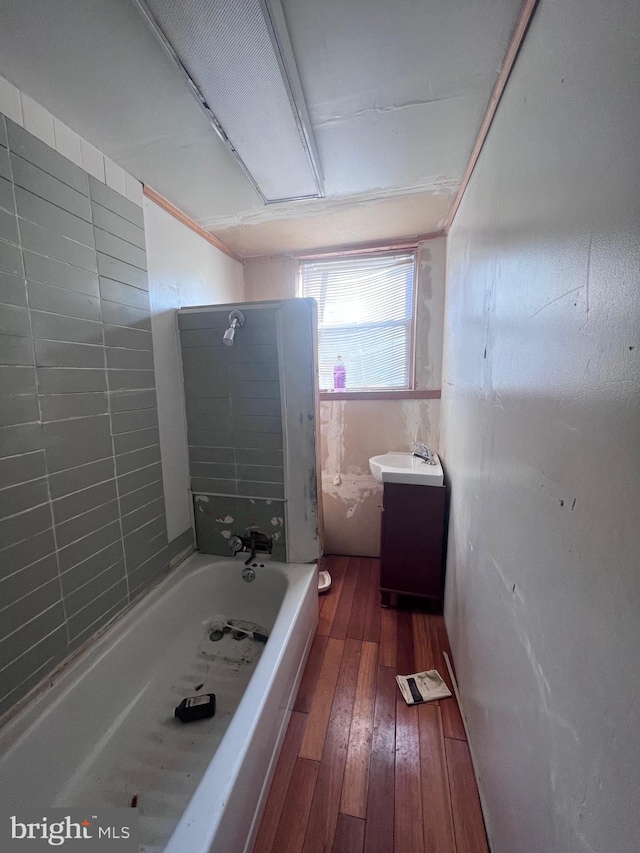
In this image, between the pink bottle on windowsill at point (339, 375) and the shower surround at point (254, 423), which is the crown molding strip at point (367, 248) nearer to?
the pink bottle on windowsill at point (339, 375)

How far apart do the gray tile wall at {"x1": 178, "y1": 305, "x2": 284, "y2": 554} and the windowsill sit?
745 millimetres

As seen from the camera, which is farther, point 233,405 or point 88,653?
point 233,405

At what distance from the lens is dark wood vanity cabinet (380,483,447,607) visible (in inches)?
68.5

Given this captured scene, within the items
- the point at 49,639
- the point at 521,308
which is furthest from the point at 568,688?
the point at 49,639

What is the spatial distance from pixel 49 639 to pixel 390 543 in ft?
5.09

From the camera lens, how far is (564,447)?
1.86 feet

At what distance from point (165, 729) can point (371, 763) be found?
2.56ft

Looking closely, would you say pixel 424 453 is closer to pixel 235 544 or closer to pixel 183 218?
pixel 235 544

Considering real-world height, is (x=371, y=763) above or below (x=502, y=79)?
below

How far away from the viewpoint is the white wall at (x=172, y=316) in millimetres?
1510

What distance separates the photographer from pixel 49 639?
3.35 ft

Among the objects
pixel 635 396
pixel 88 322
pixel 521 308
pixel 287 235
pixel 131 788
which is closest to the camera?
pixel 635 396

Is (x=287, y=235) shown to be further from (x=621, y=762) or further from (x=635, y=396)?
(x=621, y=762)

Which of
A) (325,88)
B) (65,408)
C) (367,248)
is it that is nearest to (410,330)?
(367,248)
